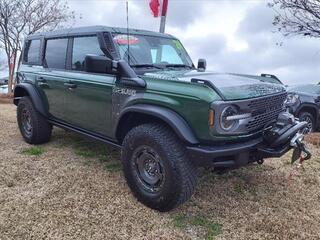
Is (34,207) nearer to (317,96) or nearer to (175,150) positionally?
(175,150)

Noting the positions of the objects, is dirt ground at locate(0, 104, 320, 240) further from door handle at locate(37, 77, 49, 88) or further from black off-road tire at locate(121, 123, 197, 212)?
door handle at locate(37, 77, 49, 88)

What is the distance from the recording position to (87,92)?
450 cm

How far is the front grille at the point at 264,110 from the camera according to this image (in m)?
3.54

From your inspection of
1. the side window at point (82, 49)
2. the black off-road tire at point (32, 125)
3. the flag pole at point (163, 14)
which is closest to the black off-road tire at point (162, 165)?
Result: the side window at point (82, 49)

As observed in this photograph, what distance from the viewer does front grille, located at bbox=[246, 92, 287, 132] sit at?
3.54 metres

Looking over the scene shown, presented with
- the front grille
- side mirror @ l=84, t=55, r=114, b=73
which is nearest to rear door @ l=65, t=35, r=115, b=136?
side mirror @ l=84, t=55, r=114, b=73

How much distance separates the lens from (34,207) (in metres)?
3.68

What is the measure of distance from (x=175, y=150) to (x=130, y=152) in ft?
1.96

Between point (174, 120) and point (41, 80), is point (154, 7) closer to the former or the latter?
point (41, 80)

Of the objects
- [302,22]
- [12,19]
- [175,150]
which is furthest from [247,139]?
[12,19]

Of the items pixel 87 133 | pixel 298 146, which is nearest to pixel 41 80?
pixel 87 133

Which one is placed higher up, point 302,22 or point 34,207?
point 302,22

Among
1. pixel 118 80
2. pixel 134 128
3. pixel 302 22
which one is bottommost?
pixel 134 128

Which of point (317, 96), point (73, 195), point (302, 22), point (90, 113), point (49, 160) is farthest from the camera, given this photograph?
point (302, 22)
